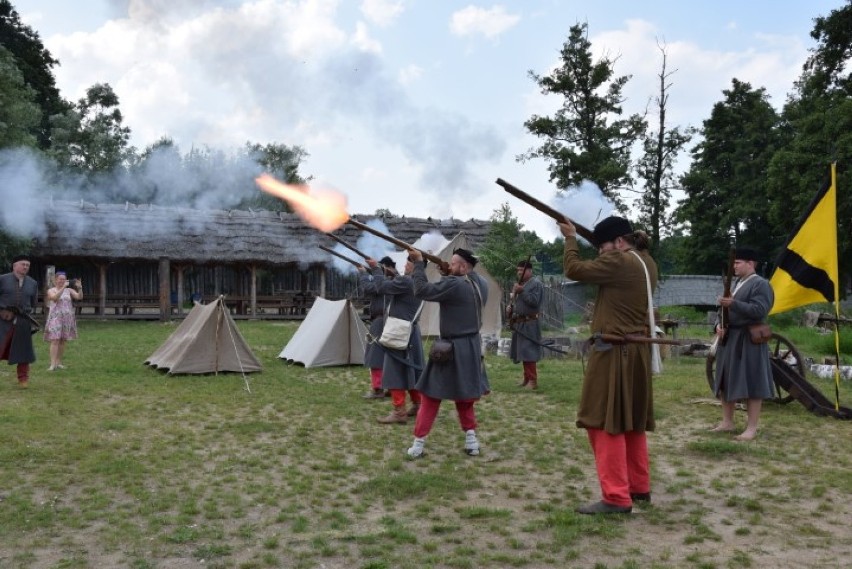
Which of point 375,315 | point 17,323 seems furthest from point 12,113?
point 375,315

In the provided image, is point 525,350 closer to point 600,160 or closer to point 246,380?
point 246,380

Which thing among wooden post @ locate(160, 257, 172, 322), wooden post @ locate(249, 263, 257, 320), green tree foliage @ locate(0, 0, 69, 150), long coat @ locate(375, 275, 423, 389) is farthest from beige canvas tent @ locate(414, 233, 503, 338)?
green tree foliage @ locate(0, 0, 69, 150)

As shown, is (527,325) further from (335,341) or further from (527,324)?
(335,341)

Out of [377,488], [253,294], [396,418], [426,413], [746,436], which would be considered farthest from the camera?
[253,294]

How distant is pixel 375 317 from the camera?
9.09 metres

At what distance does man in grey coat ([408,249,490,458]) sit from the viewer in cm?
596

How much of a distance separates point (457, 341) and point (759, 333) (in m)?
2.85

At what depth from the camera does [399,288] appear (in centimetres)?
767

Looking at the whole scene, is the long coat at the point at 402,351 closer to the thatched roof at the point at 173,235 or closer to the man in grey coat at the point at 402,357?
the man in grey coat at the point at 402,357

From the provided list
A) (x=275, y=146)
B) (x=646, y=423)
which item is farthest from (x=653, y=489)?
(x=275, y=146)

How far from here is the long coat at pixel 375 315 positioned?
27.0 ft

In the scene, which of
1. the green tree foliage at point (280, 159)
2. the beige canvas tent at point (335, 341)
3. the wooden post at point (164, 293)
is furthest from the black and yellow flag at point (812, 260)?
the green tree foliage at point (280, 159)

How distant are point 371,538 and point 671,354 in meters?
10.3

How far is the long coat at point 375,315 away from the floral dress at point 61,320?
→ 467cm
